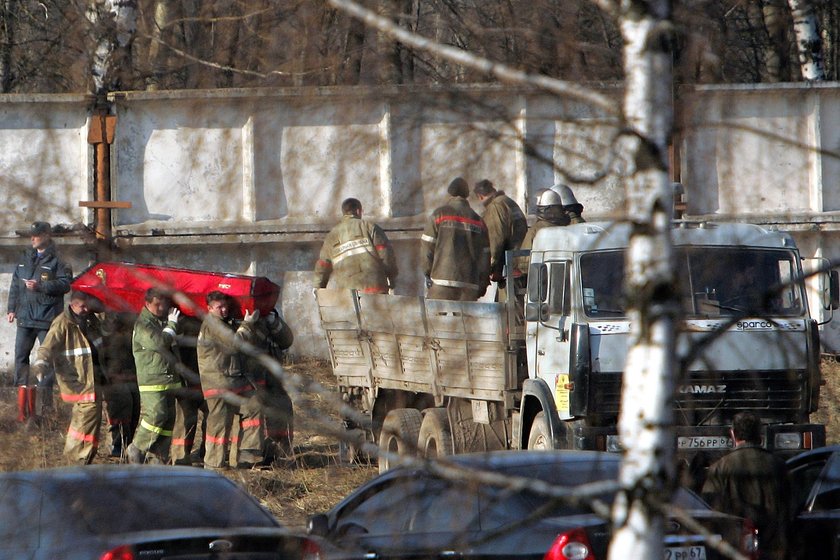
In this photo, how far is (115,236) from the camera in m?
2.90

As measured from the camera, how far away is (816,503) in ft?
26.2

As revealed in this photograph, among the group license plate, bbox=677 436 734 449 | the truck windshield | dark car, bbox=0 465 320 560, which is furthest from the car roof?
license plate, bbox=677 436 734 449

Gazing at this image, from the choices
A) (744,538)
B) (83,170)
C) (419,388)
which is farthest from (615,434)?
(83,170)

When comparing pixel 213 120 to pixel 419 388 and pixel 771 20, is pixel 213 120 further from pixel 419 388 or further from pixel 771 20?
pixel 419 388

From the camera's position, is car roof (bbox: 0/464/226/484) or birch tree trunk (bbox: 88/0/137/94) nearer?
birch tree trunk (bbox: 88/0/137/94)

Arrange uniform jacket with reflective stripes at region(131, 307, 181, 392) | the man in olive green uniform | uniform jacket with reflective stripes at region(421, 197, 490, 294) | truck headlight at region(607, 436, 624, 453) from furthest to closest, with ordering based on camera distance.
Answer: truck headlight at region(607, 436, 624, 453) → the man in olive green uniform → uniform jacket with reflective stripes at region(131, 307, 181, 392) → uniform jacket with reflective stripes at region(421, 197, 490, 294)

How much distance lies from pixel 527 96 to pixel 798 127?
0.87 metres

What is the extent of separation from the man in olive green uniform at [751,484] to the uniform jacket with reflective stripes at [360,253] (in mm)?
2622

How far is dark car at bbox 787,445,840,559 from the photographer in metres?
7.69

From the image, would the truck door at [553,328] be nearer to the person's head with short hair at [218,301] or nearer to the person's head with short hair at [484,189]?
the person's head with short hair at [218,301]

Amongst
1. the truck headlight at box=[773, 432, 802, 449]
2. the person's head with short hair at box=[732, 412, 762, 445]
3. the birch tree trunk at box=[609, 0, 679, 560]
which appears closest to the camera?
the birch tree trunk at box=[609, 0, 679, 560]

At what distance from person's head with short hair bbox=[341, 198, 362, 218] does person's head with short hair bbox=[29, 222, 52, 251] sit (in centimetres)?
63

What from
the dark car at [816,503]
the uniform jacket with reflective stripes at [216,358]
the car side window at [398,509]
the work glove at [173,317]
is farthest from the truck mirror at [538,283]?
the work glove at [173,317]

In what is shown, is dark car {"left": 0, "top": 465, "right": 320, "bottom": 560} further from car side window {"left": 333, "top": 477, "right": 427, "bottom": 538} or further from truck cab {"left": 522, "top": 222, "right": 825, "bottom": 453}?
truck cab {"left": 522, "top": 222, "right": 825, "bottom": 453}
